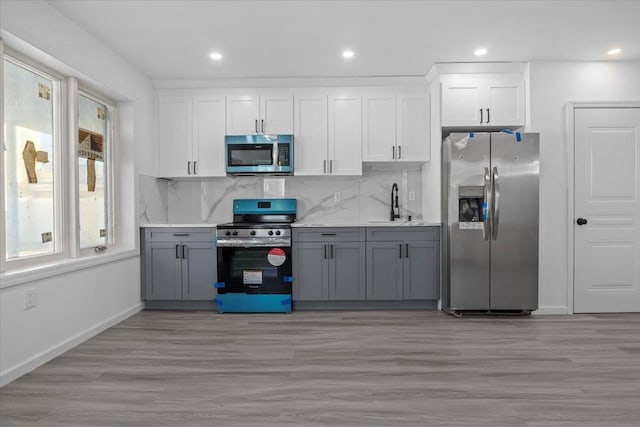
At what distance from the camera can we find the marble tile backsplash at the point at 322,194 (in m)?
4.66

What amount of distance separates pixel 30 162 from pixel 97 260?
3.08 ft

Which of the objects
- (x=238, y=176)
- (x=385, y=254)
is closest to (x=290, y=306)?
(x=385, y=254)

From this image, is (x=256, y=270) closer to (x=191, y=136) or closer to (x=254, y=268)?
(x=254, y=268)

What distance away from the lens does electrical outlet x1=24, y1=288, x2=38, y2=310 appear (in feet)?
8.29

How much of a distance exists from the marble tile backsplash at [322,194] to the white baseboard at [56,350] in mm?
1414

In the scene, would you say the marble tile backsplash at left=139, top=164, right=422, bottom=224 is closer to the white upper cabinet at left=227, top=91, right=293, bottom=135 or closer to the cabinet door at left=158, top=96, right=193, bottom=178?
the cabinet door at left=158, top=96, right=193, bottom=178

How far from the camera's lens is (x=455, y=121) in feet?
13.2

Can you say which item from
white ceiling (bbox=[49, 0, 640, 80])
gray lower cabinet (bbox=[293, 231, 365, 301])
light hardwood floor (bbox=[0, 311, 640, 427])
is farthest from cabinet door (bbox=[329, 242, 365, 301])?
white ceiling (bbox=[49, 0, 640, 80])

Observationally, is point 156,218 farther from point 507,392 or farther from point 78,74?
point 507,392

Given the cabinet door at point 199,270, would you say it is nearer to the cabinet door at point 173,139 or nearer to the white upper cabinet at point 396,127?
the cabinet door at point 173,139

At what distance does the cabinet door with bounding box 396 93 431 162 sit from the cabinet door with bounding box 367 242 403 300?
3.35 ft

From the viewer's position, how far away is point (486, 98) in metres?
3.99

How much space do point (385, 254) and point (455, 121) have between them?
61.1 inches

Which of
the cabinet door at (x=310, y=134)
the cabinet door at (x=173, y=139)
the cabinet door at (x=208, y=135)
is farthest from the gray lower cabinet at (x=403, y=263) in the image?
the cabinet door at (x=173, y=139)
